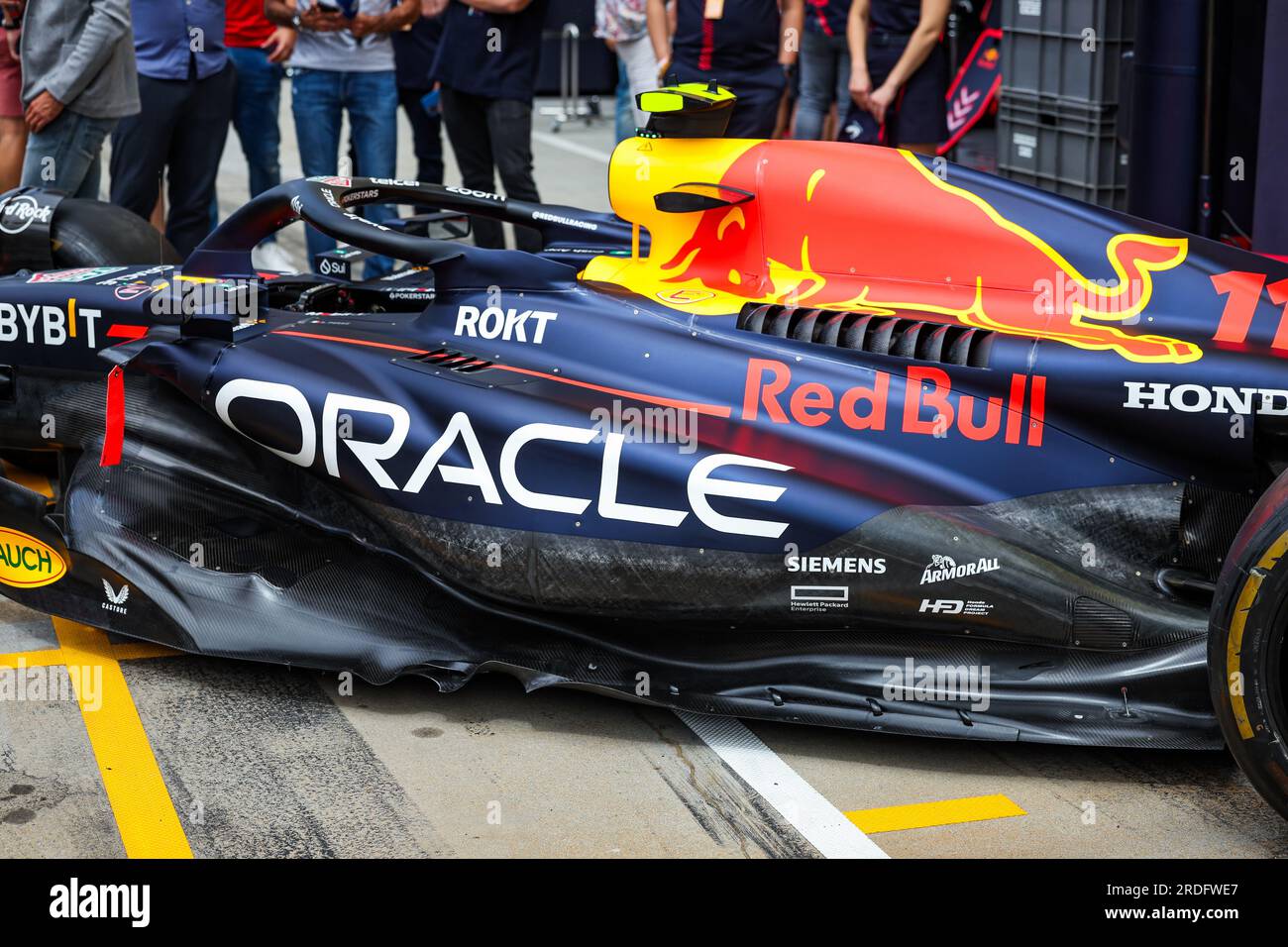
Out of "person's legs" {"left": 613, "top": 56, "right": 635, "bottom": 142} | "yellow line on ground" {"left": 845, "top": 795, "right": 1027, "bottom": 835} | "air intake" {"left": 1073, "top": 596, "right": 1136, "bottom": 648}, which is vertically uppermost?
"person's legs" {"left": 613, "top": 56, "right": 635, "bottom": 142}

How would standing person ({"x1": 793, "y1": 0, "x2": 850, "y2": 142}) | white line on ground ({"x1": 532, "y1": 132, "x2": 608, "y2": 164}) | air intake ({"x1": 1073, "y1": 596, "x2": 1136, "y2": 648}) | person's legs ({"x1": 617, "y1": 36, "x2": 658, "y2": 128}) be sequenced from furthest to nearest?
white line on ground ({"x1": 532, "y1": 132, "x2": 608, "y2": 164}) < person's legs ({"x1": 617, "y1": 36, "x2": 658, "y2": 128}) < standing person ({"x1": 793, "y1": 0, "x2": 850, "y2": 142}) < air intake ({"x1": 1073, "y1": 596, "x2": 1136, "y2": 648})

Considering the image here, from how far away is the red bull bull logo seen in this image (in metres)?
4.16

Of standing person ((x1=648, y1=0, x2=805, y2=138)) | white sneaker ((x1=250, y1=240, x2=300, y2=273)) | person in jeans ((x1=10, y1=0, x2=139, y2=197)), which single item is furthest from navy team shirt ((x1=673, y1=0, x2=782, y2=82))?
white sneaker ((x1=250, y1=240, x2=300, y2=273))

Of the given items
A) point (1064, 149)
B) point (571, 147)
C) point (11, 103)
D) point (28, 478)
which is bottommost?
point (28, 478)

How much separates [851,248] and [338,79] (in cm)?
451

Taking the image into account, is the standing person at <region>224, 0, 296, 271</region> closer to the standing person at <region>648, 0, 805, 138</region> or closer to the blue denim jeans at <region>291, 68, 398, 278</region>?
the blue denim jeans at <region>291, 68, 398, 278</region>

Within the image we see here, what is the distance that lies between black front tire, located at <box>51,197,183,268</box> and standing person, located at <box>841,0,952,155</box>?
348 cm

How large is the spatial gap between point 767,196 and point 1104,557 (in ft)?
4.56

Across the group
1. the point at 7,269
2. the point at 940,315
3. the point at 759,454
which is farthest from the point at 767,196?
the point at 7,269

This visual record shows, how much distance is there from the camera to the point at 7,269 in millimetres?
5832

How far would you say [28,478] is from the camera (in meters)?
5.92

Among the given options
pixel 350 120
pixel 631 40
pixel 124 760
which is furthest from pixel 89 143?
pixel 124 760

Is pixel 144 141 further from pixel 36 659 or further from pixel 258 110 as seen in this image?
pixel 36 659

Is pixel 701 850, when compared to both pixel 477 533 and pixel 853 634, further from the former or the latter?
pixel 477 533
